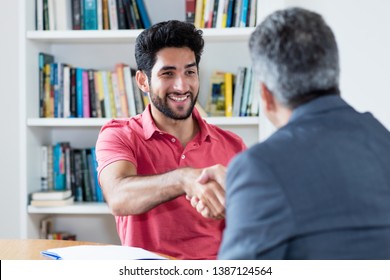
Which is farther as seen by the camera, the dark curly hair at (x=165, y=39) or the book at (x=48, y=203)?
the book at (x=48, y=203)

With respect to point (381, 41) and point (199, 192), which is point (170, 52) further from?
point (381, 41)

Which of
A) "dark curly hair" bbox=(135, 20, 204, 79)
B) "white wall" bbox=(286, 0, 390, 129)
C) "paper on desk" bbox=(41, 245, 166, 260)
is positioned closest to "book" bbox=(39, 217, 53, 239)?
"dark curly hair" bbox=(135, 20, 204, 79)

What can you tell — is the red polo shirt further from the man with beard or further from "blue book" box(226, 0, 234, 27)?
"blue book" box(226, 0, 234, 27)

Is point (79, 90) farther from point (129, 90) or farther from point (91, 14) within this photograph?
point (91, 14)

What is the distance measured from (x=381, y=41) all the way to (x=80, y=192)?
60.7 inches

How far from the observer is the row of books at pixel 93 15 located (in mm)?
2887

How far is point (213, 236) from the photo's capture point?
1980mm

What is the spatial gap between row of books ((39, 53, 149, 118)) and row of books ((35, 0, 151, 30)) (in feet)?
0.58

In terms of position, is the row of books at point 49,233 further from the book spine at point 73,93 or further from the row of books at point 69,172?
the book spine at point 73,93

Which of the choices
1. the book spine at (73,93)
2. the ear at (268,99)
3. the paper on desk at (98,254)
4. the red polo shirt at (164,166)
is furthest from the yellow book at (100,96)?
the ear at (268,99)

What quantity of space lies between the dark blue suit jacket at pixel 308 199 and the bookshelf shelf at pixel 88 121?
1.80 meters

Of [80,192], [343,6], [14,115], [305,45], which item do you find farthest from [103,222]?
[305,45]

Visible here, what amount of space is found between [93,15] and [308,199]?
2201mm

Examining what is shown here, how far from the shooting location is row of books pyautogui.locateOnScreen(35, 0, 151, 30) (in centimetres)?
289
